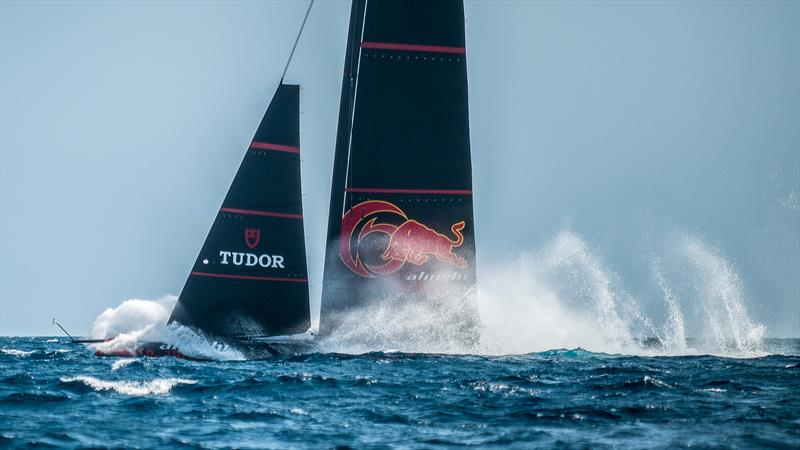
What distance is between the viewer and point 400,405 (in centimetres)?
1844

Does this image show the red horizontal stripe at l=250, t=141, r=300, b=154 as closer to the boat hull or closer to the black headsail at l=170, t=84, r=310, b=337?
the black headsail at l=170, t=84, r=310, b=337

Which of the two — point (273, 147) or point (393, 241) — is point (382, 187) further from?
point (273, 147)

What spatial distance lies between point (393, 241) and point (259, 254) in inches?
181

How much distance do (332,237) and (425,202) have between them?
3.12m

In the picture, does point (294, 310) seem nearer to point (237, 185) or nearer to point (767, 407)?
point (237, 185)

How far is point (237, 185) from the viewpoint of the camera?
2991 centimetres

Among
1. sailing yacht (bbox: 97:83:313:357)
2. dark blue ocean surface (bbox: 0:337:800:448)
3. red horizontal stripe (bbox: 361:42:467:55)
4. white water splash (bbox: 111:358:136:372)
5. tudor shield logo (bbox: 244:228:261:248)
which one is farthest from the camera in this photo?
red horizontal stripe (bbox: 361:42:467:55)

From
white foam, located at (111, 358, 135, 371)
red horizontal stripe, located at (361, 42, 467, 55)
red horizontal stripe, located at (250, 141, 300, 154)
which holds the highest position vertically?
red horizontal stripe, located at (361, 42, 467, 55)

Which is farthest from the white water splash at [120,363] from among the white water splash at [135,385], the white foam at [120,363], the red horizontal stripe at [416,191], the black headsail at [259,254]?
the red horizontal stripe at [416,191]

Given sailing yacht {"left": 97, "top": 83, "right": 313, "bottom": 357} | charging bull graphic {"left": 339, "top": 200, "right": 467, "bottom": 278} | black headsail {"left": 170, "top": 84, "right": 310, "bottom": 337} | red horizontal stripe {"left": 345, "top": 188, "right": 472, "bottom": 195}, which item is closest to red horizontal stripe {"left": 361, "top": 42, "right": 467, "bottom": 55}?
black headsail {"left": 170, "top": 84, "right": 310, "bottom": 337}

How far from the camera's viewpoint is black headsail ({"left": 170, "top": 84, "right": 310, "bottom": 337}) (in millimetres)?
29422

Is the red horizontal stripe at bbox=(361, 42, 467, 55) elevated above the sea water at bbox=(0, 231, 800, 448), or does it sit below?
above

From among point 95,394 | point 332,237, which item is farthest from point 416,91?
point 95,394

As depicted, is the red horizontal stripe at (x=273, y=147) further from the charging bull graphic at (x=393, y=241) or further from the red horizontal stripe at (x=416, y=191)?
the charging bull graphic at (x=393, y=241)
